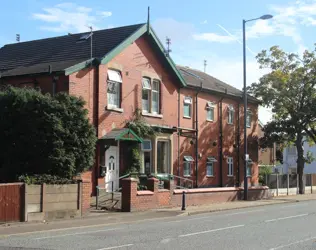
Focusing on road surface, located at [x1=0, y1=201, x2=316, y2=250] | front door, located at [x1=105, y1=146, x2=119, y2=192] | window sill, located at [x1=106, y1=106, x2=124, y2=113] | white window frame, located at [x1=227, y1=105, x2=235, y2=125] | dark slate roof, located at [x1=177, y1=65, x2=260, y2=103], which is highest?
dark slate roof, located at [x1=177, y1=65, x2=260, y2=103]

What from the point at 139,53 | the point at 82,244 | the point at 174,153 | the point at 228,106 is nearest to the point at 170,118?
the point at 174,153

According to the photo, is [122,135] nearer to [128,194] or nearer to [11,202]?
[128,194]

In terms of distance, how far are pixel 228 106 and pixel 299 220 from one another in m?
18.2

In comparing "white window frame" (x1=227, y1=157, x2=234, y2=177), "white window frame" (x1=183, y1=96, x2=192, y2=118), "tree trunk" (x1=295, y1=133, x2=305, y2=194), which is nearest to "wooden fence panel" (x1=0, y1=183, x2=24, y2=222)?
"white window frame" (x1=183, y1=96, x2=192, y2=118)

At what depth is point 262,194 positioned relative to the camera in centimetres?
3097

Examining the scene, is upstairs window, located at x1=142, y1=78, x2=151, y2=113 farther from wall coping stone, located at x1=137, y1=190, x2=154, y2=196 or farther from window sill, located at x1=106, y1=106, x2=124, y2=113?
wall coping stone, located at x1=137, y1=190, x2=154, y2=196

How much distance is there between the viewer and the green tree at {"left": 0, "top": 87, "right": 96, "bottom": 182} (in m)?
17.7

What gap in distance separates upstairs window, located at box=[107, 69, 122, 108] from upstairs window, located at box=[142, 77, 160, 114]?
84.5 inches

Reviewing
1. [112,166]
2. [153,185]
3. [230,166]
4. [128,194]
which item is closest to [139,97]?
[112,166]

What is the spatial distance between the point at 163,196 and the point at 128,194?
260cm

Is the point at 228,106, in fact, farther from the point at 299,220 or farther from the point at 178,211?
the point at 299,220

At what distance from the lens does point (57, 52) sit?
26078 millimetres

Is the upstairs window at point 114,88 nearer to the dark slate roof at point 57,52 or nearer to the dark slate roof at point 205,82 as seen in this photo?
the dark slate roof at point 57,52

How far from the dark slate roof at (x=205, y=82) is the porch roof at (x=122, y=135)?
302 inches
